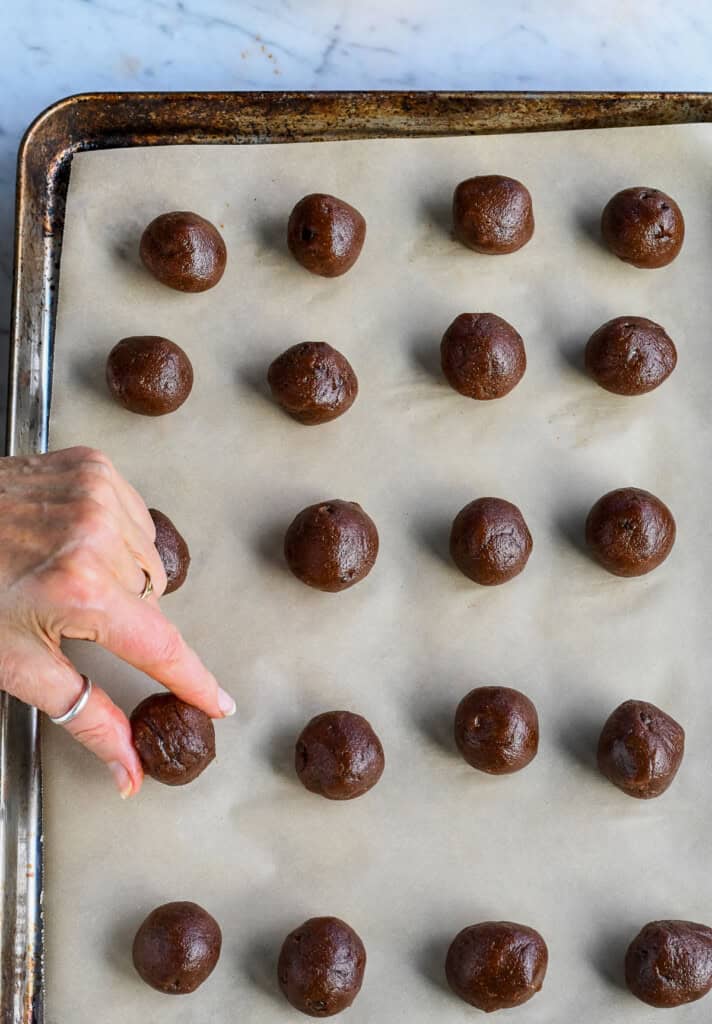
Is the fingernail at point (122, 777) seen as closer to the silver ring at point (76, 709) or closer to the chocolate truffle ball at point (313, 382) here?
the silver ring at point (76, 709)

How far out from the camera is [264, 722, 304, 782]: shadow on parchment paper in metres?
2.33

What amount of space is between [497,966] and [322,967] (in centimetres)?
35

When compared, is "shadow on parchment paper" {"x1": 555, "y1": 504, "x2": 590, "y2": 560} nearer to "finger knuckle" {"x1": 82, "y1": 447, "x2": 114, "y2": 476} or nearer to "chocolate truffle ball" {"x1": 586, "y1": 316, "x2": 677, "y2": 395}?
"chocolate truffle ball" {"x1": 586, "y1": 316, "x2": 677, "y2": 395}

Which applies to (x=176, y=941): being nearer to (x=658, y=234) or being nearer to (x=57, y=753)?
(x=57, y=753)

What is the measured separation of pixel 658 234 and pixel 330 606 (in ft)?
3.77

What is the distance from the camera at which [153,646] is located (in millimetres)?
1966

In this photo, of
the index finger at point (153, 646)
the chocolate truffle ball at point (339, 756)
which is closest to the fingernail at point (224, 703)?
the index finger at point (153, 646)

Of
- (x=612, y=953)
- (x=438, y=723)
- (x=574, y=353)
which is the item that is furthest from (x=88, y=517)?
(x=612, y=953)

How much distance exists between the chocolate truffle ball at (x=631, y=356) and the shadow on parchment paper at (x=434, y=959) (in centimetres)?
128

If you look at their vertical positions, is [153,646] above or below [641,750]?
above

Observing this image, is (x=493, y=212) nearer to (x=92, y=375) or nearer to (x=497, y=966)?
(x=92, y=375)

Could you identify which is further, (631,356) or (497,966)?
(631,356)

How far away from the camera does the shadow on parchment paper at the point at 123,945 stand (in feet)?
7.31

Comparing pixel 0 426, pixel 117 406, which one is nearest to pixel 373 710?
pixel 117 406
